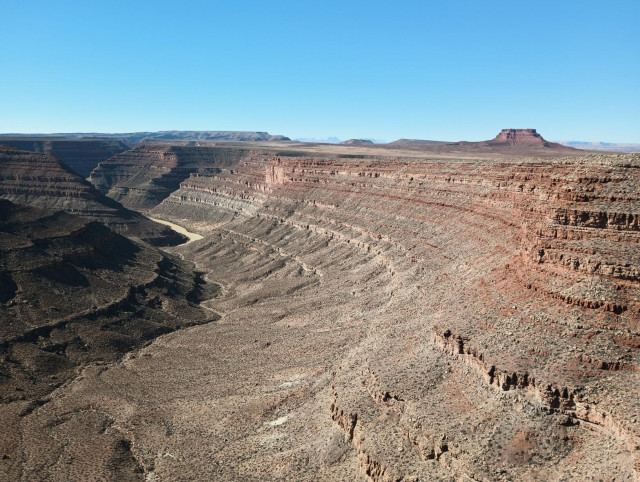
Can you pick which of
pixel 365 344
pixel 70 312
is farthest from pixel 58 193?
pixel 365 344

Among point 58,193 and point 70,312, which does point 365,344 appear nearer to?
point 70,312

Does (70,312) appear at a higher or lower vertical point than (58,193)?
lower

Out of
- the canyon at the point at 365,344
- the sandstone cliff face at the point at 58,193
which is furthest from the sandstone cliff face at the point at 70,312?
the sandstone cliff face at the point at 58,193

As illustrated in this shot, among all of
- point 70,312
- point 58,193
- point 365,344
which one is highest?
point 58,193

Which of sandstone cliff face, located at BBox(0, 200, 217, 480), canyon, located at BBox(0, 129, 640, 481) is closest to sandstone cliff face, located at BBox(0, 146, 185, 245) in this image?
sandstone cliff face, located at BBox(0, 200, 217, 480)

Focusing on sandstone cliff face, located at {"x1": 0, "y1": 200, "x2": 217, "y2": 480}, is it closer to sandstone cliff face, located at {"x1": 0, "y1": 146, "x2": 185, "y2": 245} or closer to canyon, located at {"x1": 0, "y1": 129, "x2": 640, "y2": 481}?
canyon, located at {"x1": 0, "y1": 129, "x2": 640, "y2": 481}

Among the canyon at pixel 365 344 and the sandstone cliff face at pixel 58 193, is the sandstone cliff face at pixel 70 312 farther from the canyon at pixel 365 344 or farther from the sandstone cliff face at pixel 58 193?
the sandstone cliff face at pixel 58 193

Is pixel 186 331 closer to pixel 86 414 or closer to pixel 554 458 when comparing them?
pixel 86 414
